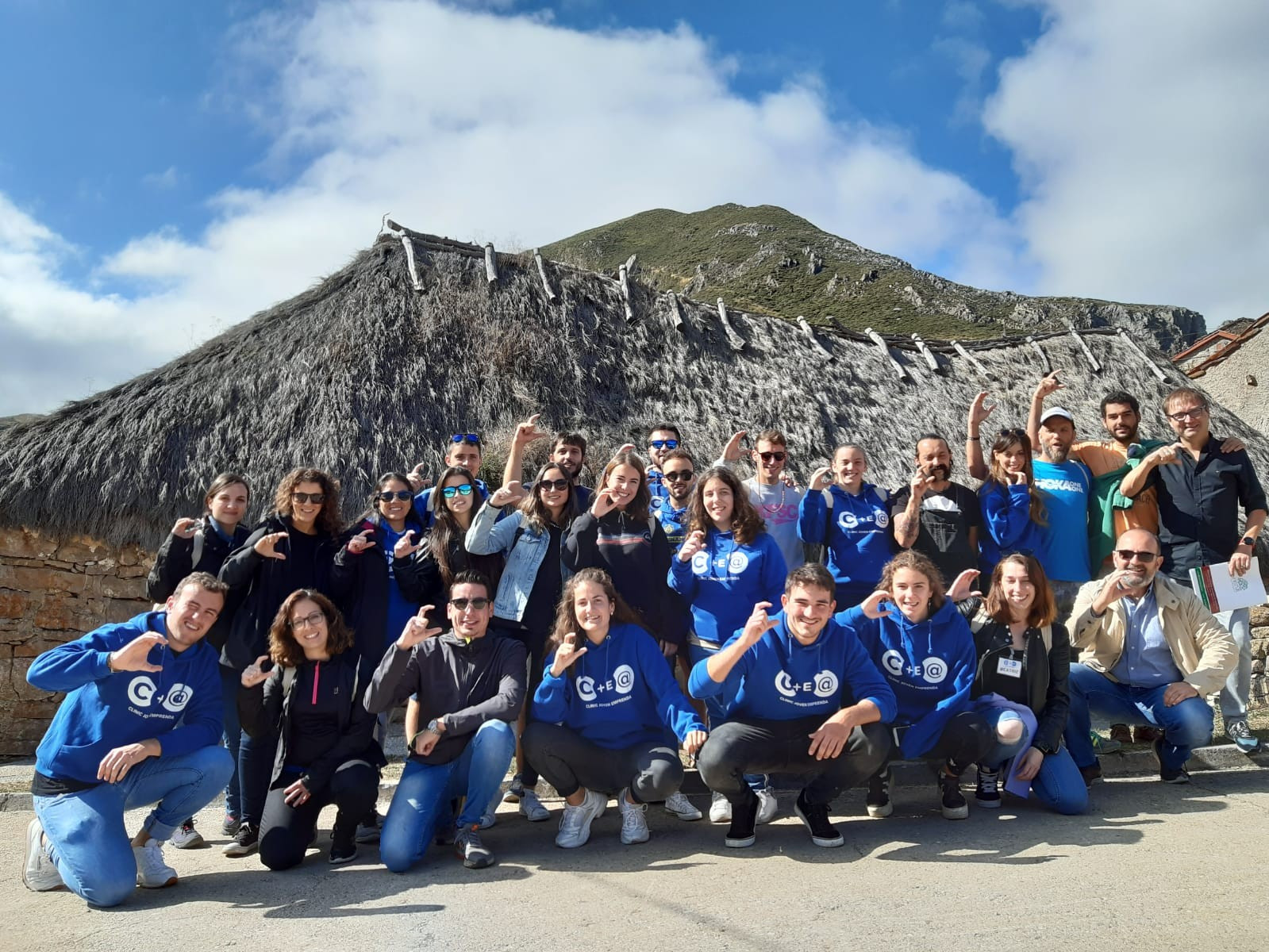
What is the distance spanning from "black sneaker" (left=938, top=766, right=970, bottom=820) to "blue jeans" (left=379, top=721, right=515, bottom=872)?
195cm

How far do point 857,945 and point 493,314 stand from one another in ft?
23.0

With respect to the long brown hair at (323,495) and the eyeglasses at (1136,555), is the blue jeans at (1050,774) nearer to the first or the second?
the eyeglasses at (1136,555)

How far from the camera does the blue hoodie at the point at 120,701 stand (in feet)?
10.8

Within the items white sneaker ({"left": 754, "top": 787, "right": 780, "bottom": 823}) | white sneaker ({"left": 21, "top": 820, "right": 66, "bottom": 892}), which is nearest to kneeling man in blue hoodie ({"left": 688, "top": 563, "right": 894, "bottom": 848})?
white sneaker ({"left": 754, "top": 787, "right": 780, "bottom": 823})

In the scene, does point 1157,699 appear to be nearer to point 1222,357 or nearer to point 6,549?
point 6,549

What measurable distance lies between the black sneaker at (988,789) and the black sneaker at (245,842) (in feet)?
10.7

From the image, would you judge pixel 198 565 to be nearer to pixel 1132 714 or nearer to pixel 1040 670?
pixel 1040 670

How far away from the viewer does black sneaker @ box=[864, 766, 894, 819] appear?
3.92m

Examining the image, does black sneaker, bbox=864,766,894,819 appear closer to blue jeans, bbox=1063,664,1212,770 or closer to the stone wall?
blue jeans, bbox=1063,664,1212,770

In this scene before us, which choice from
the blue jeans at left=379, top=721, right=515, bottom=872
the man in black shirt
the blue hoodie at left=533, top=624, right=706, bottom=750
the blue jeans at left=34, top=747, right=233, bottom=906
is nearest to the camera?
the blue jeans at left=34, top=747, right=233, bottom=906

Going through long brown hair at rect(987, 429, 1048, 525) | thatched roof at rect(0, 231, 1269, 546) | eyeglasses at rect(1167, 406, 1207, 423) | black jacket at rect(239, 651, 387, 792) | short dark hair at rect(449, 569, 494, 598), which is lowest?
black jacket at rect(239, 651, 387, 792)

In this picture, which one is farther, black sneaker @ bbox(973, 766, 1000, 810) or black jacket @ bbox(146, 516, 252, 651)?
black jacket @ bbox(146, 516, 252, 651)

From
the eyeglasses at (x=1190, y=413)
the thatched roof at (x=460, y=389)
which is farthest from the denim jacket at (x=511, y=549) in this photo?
the eyeglasses at (x=1190, y=413)

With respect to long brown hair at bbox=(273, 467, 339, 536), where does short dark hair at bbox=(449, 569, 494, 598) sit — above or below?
below
